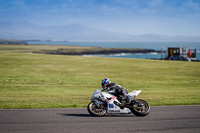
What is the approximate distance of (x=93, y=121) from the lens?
9.30m

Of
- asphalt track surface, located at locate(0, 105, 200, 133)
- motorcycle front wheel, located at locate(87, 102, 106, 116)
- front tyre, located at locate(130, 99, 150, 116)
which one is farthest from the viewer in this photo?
motorcycle front wheel, located at locate(87, 102, 106, 116)

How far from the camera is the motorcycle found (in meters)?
10.1

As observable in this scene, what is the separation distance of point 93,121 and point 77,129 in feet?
3.90

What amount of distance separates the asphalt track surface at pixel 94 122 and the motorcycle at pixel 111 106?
9.2 inches

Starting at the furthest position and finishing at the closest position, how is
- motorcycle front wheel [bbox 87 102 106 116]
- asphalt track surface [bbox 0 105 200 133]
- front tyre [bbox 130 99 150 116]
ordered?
motorcycle front wheel [bbox 87 102 106 116], front tyre [bbox 130 99 150 116], asphalt track surface [bbox 0 105 200 133]

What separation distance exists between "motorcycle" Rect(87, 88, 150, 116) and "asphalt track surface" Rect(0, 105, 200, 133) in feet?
0.77

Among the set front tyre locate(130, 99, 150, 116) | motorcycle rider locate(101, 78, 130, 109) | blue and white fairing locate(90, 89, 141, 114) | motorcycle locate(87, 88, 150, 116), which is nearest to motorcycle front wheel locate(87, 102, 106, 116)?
motorcycle locate(87, 88, 150, 116)

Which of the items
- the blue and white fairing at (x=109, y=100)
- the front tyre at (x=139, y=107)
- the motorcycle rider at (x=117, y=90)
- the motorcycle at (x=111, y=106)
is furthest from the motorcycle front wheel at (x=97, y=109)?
the front tyre at (x=139, y=107)

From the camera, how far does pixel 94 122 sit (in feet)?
30.0

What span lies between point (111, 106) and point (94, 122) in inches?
49.2

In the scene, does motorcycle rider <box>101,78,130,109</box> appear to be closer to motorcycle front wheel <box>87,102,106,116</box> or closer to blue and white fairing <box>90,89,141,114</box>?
blue and white fairing <box>90,89,141,114</box>

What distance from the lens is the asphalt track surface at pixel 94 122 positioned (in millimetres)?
8094

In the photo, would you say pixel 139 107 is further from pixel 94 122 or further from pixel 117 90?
pixel 94 122

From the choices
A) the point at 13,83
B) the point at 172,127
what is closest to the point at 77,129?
the point at 172,127
